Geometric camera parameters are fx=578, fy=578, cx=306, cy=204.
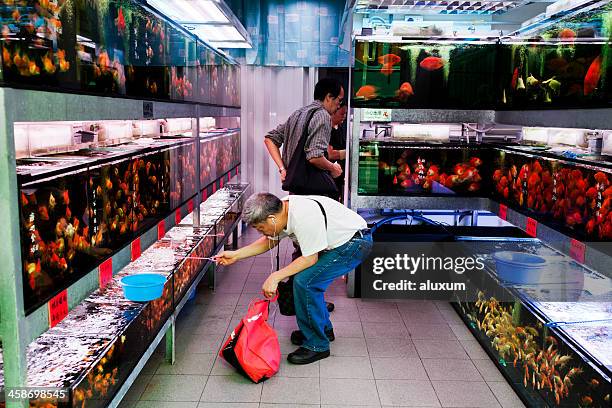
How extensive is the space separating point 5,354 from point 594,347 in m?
2.58

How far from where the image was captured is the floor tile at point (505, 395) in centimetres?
345

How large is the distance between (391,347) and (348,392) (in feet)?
2.66

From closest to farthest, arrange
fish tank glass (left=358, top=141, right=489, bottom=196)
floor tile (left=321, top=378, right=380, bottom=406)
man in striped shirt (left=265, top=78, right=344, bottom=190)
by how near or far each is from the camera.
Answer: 1. floor tile (left=321, top=378, right=380, bottom=406)
2. man in striped shirt (left=265, top=78, right=344, bottom=190)
3. fish tank glass (left=358, top=141, right=489, bottom=196)

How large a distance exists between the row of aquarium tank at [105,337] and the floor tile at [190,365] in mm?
417

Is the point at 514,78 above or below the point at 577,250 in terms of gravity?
above

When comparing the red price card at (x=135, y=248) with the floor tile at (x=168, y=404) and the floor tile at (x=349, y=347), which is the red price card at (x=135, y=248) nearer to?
the floor tile at (x=168, y=404)

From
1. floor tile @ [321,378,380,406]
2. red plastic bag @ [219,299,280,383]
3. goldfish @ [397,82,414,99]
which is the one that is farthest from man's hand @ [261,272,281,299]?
goldfish @ [397,82,414,99]

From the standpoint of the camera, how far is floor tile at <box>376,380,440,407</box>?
3.45 metres

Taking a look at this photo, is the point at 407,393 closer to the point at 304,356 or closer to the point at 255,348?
A: the point at 304,356

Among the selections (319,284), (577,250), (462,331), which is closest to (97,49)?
(319,284)

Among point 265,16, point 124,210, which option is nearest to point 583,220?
point 124,210

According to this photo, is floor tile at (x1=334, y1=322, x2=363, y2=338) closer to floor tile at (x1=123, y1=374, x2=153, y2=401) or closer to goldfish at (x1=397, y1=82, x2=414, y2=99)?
floor tile at (x1=123, y1=374, x2=153, y2=401)

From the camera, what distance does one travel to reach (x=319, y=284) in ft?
13.1

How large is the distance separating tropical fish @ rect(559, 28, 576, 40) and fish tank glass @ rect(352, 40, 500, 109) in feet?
4.76
